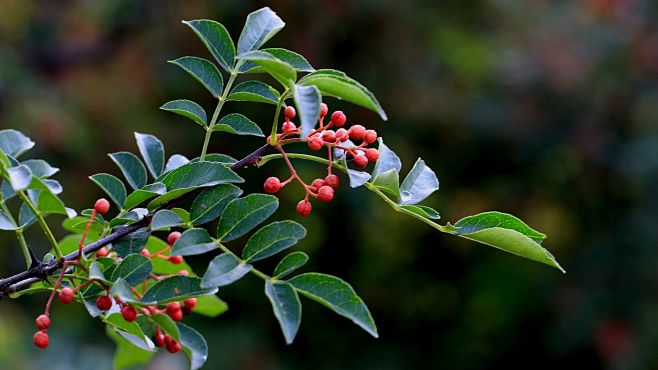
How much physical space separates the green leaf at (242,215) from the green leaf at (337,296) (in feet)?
0.22

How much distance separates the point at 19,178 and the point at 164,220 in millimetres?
130

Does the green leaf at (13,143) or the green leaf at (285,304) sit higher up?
the green leaf at (13,143)

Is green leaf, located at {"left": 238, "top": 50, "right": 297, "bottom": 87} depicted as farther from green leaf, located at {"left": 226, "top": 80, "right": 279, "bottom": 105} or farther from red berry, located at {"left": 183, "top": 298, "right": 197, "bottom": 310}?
red berry, located at {"left": 183, "top": 298, "right": 197, "bottom": 310}

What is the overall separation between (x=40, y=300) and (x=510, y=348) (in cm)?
235

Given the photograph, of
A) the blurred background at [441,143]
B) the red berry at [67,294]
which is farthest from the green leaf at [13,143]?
the blurred background at [441,143]

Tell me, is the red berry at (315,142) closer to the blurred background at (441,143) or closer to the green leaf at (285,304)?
the green leaf at (285,304)

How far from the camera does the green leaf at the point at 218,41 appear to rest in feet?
2.80

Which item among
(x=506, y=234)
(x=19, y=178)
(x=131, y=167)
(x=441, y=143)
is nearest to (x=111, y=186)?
(x=131, y=167)

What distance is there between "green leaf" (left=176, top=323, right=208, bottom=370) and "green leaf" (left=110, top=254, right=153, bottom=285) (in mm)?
71

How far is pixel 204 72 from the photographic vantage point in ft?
2.88

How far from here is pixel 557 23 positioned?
4.00m

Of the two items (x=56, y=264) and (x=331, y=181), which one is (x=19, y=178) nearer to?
(x=56, y=264)

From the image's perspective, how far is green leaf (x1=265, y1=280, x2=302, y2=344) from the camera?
713 millimetres

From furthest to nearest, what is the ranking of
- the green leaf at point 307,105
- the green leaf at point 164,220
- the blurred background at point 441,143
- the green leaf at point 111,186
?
the blurred background at point 441,143 < the green leaf at point 111,186 < the green leaf at point 164,220 < the green leaf at point 307,105
